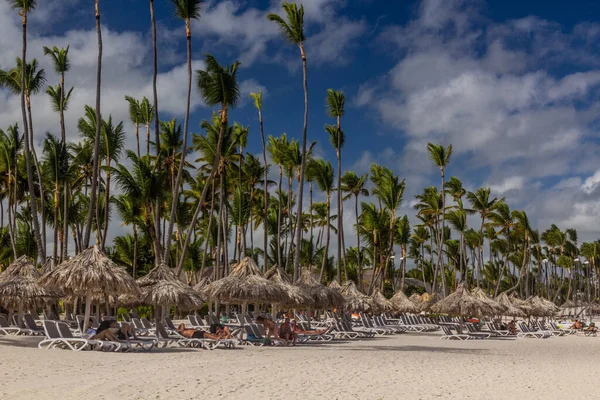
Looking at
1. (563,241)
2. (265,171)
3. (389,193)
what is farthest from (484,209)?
(563,241)

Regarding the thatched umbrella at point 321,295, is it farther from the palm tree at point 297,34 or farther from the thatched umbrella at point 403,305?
the thatched umbrella at point 403,305

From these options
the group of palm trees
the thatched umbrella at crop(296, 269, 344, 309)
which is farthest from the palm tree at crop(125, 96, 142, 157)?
the thatched umbrella at crop(296, 269, 344, 309)

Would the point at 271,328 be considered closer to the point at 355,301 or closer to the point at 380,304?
the point at 355,301

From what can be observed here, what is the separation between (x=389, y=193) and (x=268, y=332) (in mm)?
28316

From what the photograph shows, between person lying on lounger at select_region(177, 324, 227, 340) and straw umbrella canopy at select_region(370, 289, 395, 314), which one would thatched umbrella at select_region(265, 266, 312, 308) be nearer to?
person lying on lounger at select_region(177, 324, 227, 340)

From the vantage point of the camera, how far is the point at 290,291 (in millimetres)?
20656

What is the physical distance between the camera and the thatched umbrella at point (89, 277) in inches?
632

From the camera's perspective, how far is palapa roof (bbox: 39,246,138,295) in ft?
52.6

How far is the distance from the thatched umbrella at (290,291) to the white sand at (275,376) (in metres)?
4.28

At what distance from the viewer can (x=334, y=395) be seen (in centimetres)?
914

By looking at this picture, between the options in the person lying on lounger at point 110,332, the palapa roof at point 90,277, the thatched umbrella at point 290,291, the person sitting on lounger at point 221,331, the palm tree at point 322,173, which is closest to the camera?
the person lying on lounger at point 110,332

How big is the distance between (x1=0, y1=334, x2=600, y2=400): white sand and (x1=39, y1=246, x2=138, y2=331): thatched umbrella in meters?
1.87

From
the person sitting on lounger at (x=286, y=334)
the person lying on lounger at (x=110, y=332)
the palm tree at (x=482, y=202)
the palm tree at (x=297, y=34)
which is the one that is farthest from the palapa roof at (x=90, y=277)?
the palm tree at (x=482, y=202)

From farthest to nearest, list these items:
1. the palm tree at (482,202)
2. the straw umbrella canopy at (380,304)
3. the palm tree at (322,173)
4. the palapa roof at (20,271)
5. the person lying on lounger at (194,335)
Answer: the palm tree at (482,202) < the palm tree at (322,173) < the straw umbrella canopy at (380,304) < the palapa roof at (20,271) < the person lying on lounger at (194,335)
